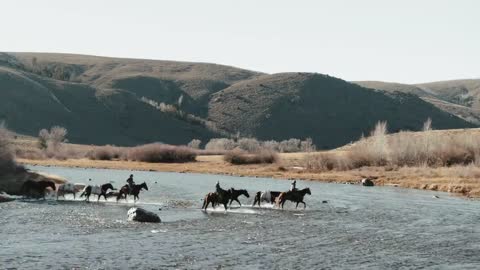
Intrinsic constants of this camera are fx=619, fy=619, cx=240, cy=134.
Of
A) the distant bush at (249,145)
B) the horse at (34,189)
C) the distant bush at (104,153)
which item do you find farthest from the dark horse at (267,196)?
the distant bush at (249,145)

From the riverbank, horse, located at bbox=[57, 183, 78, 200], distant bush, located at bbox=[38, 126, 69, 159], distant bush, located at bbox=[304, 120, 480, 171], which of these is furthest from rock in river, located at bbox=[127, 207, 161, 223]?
distant bush, located at bbox=[38, 126, 69, 159]

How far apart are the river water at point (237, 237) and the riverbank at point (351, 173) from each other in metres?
23.2

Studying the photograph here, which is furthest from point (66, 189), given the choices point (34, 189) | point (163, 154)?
point (163, 154)

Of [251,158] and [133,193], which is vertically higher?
[251,158]

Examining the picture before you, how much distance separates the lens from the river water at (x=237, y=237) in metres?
22.8

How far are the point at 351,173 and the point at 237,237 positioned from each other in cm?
5978

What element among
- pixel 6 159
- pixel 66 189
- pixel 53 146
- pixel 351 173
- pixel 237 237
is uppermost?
pixel 53 146

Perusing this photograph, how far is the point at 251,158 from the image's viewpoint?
343 feet

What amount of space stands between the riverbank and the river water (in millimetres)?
23179

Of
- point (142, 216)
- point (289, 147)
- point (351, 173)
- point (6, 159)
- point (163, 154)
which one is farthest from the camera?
point (289, 147)

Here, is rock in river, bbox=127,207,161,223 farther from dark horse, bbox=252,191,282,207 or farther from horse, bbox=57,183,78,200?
horse, bbox=57,183,78,200

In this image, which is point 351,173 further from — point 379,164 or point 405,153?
point 405,153

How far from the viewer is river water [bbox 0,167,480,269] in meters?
22.8

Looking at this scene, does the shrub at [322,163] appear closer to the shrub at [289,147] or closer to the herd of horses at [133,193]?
the herd of horses at [133,193]
